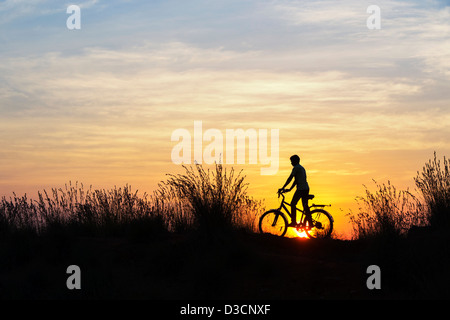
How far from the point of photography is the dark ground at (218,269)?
439 inches

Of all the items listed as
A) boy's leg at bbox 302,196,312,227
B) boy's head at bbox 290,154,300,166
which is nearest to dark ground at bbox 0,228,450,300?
boy's leg at bbox 302,196,312,227

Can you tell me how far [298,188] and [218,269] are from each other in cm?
569

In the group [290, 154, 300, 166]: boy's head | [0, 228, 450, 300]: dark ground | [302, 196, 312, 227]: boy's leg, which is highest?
[290, 154, 300, 166]: boy's head

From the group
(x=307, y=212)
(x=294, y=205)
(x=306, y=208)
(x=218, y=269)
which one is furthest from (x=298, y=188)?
Result: (x=218, y=269)

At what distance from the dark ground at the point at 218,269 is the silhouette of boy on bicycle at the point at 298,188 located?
7.44ft

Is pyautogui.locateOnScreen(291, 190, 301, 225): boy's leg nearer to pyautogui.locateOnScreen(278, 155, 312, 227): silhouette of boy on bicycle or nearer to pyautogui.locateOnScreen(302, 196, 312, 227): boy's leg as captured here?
pyautogui.locateOnScreen(278, 155, 312, 227): silhouette of boy on bicycle

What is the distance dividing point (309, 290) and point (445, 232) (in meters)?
4.60

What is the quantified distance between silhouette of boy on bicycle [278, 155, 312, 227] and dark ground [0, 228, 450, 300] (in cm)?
227

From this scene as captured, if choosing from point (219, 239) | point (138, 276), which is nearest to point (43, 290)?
point (138, 276)

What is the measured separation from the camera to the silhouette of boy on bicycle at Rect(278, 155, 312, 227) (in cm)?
1647

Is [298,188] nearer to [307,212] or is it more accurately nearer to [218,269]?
[307,212]

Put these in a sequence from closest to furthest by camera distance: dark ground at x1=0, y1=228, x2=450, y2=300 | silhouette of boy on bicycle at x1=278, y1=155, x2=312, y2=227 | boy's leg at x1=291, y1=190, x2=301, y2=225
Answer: dark ground at x1=0, y1=228, x2=450, y2=300 < silhouette of boy on bicycle at x1=278, y1=155, x2=312, y2=227 < boy's leg at x1=291, y1=190, x2=301, y2=225

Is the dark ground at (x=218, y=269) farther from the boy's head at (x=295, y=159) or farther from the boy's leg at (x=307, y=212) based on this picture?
the boy's head at (x=295, y=159)

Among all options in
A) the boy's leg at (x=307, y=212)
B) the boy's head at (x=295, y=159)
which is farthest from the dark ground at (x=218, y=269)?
the boy's head at (x=295, y=159)
